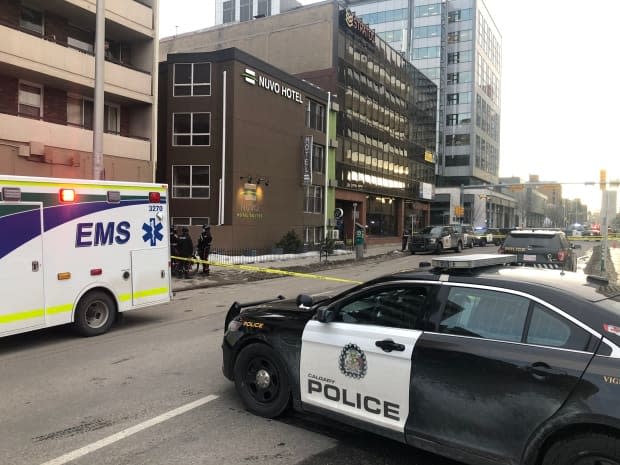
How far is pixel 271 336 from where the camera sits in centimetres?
447

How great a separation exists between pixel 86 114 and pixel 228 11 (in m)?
68.9

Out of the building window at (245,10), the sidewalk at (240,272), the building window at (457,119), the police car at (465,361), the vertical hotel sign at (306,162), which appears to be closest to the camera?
the police car at (465,361)

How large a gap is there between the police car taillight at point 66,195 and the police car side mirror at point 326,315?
5.16 metres

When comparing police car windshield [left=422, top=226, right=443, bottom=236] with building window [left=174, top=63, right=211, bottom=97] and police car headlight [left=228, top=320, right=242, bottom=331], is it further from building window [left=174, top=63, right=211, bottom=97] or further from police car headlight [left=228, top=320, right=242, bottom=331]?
police car headlight [left=228, top=320, right=242, bottom=331]

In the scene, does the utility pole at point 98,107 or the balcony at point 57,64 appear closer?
the utility pole at point 98,107

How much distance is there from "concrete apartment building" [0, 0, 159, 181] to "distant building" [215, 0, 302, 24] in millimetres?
47256

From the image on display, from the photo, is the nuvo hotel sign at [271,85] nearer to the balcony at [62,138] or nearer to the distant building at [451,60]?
the balcony at [62,138]

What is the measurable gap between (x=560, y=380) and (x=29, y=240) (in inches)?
272

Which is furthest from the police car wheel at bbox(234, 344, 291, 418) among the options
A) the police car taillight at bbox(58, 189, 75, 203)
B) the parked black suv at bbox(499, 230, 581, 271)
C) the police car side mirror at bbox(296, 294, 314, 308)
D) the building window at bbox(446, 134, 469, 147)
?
the building window at bbox(446, 134, 469, 147)

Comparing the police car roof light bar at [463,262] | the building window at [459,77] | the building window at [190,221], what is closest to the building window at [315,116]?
the building window at [190,221]

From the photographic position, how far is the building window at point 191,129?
25.9 meters

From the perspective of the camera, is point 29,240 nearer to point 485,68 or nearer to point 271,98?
point 271,98

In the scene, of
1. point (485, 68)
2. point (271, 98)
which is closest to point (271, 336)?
point (271, 98)

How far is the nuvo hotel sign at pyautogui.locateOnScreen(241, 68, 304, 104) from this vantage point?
26.5 m
